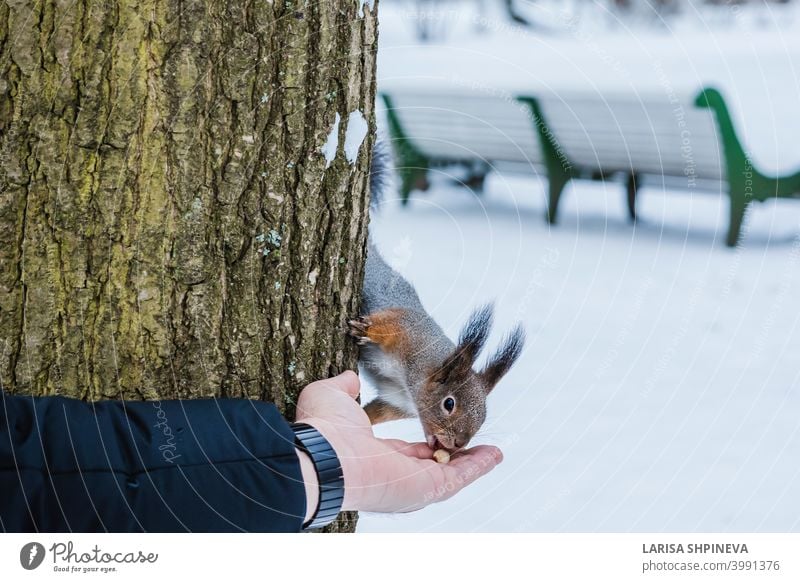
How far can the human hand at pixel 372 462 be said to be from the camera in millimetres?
927

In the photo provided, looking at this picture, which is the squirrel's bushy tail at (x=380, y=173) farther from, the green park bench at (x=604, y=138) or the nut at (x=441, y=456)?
the green park bench at (x=604, y=138)

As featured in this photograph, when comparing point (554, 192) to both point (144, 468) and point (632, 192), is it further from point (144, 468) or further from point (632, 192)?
point (144, 468)

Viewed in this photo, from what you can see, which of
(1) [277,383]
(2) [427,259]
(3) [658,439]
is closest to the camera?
(1) [277,383]

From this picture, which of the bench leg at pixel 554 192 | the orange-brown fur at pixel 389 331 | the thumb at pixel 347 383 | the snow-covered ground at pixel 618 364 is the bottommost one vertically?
the snow-covered ground at pixel 618 364

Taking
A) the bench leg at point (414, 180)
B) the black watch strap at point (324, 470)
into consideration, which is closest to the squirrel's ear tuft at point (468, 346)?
the black watch strap at point (324, 470)

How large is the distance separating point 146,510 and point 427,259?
100cm

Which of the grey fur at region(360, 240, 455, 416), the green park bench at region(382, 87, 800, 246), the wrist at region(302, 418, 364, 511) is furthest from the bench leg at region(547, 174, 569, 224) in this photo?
the wrist at region(302, 418, 364, 511)

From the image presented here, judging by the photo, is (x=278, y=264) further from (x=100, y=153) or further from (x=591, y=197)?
(x=591, y=197)

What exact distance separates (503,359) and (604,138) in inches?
70.7

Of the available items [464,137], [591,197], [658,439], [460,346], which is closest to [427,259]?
[460,346]

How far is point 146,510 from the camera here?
807 millimetres

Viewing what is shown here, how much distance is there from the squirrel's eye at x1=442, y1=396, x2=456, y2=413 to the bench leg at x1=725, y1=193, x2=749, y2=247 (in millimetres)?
1859

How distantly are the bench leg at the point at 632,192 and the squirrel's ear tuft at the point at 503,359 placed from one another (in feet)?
5.23

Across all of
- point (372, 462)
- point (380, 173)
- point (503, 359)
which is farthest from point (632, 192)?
point (372, 462)
